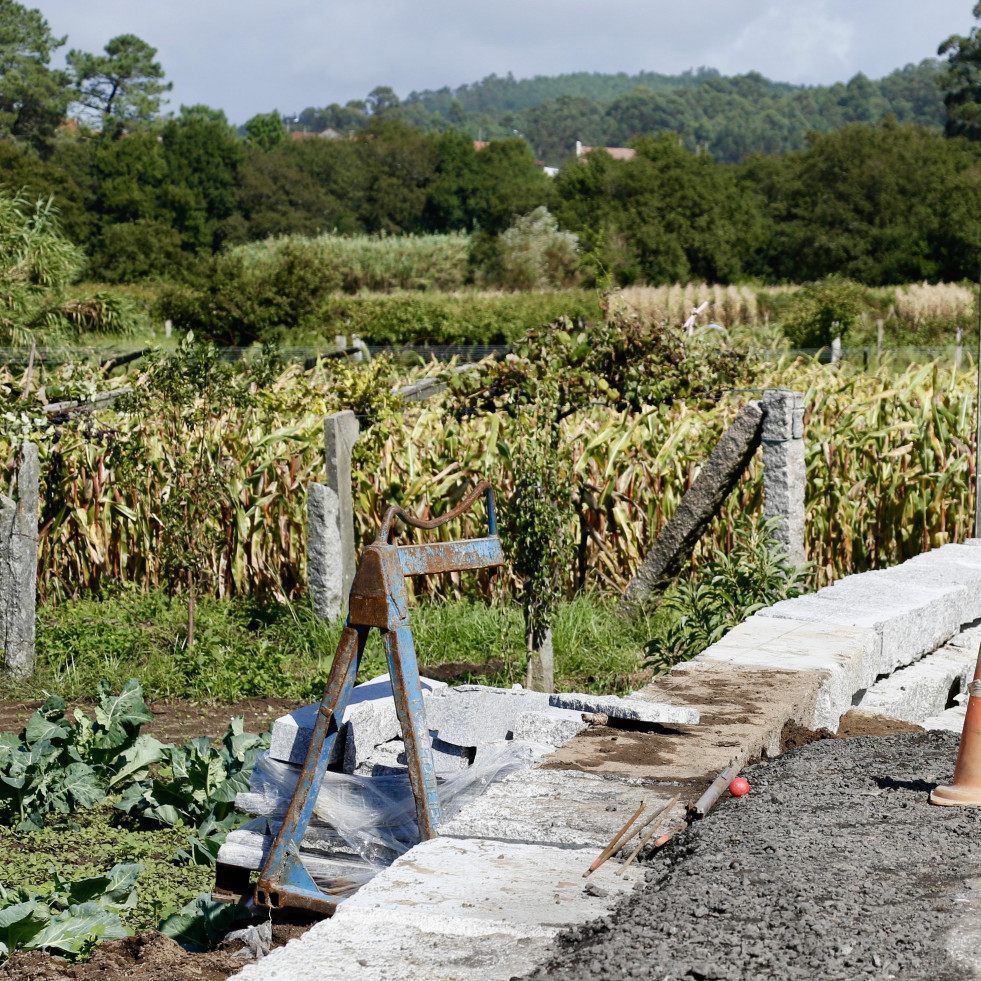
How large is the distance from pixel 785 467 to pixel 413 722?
4.02 m

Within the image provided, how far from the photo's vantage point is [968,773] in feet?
Answer: 9.95

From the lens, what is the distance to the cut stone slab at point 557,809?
285 centimetres

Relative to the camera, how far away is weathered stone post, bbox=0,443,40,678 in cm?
666

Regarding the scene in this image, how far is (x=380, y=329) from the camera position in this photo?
25.9m

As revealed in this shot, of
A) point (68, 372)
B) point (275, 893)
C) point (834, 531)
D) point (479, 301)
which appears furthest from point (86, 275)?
point (275, 893)

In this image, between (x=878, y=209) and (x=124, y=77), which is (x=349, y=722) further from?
(x=124, y=77)

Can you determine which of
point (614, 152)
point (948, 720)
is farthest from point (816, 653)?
point (614, 152)

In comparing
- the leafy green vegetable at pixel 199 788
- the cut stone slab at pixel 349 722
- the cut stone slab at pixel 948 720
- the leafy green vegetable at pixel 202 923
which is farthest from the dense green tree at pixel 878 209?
the leafy green vegetable at pixel 202 923

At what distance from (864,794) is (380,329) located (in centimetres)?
2338

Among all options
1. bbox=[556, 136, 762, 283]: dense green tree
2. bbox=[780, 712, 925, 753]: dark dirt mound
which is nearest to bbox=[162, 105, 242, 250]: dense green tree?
bbox=[556, 136, 762, 283]: dense green tree

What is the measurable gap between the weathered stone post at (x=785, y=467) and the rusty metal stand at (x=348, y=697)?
149 inches

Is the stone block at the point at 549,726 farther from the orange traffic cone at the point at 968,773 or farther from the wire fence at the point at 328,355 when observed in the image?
the wire fence at the point at 328,355

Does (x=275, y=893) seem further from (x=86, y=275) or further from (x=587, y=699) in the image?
(x=86, y=275)

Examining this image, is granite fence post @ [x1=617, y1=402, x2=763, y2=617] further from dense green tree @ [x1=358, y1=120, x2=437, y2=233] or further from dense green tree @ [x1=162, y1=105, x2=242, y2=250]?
dense green tree @ [x1=358, y1=120, x2=437, y2=233]
